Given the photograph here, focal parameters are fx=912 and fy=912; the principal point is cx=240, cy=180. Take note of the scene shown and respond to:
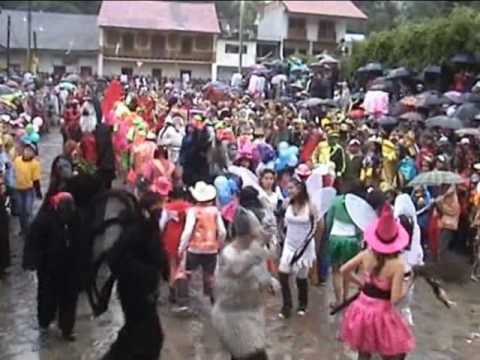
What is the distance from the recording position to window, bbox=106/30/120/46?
6271 cm

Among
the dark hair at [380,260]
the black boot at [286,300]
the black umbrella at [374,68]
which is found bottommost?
the black boot at [286,300]

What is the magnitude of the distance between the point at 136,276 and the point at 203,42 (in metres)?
58.1

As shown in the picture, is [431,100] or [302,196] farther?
[431,100]

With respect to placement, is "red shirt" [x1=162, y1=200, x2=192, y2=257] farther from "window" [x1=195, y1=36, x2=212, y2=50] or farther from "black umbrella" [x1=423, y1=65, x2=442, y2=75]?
"window" [x1=195, y1=36, x2=212, y2=50]

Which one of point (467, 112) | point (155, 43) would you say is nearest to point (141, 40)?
point (155, 43)

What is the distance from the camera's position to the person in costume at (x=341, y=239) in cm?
977

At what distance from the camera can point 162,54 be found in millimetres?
64250

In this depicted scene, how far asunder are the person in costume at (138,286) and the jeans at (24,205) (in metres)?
6.17

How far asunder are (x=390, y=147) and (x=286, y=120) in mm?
4256

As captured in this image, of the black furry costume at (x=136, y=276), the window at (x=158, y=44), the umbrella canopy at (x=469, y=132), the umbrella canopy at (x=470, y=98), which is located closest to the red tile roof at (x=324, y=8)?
the window at (x=158, y=44)

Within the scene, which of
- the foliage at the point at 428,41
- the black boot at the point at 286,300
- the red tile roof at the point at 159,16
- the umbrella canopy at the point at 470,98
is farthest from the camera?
the red tile roof at the point at 159,16

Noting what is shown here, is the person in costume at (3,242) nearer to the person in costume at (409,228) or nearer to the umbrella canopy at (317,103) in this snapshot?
the person in costume at (409,228)

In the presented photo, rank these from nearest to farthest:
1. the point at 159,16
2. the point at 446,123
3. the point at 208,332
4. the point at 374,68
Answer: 1. the point at 208,332
2. the point at 446,123
3. the point at 374,68
4. the point at 159,16

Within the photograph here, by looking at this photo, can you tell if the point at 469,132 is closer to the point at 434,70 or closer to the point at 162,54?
the point at 434,70
